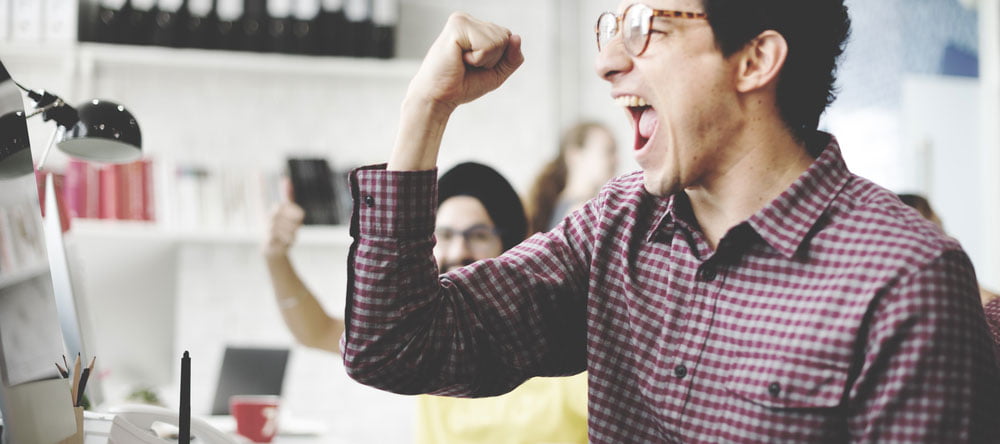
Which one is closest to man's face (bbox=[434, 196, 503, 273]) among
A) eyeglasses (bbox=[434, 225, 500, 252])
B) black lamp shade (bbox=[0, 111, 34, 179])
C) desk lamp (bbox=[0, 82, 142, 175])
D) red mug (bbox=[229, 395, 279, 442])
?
eyeglasses (bbox=[434, 225, 500, 252])

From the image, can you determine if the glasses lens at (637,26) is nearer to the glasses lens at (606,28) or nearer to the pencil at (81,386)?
the glasses lens at (606,28)

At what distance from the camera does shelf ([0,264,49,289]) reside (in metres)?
0.77

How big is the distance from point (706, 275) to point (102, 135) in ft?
2.96

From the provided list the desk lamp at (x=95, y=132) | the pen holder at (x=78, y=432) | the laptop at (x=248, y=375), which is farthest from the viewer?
the laptop at (x=248, y=375)

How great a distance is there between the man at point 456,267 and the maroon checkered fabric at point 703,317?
550 mm

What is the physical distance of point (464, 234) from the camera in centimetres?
201

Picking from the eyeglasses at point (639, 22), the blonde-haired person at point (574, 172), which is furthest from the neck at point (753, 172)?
the blonde-haired person at point (574, 172)

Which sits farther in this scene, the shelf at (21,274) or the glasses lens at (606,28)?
the glasses lens at (606,28)

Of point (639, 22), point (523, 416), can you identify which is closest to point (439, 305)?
point (639, 22)

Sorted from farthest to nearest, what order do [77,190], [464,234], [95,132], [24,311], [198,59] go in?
[198,59], [77,190], [464,234], [95,132], [24,311]

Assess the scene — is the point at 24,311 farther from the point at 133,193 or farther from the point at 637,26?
the point at 133,193

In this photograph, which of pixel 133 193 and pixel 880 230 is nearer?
pixel 880 230

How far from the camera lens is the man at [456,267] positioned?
1.68 m

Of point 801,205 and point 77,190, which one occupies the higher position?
point 801,205
